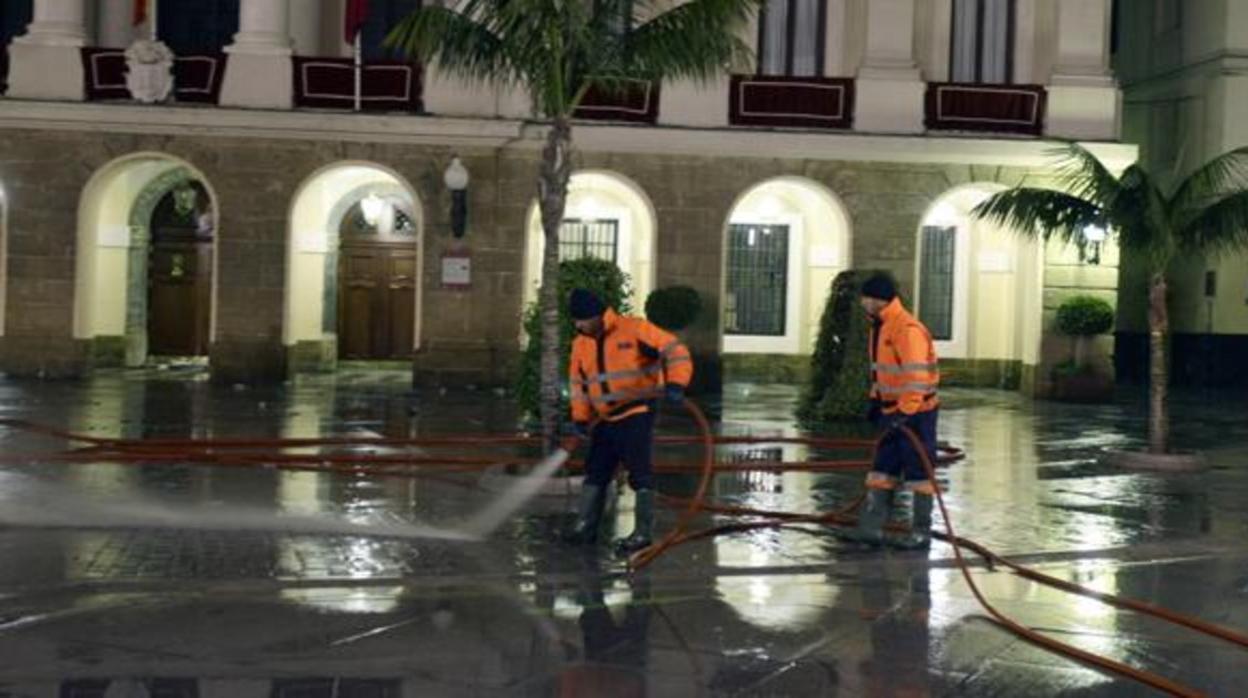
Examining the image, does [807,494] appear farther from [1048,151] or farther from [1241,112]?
[1241,112]

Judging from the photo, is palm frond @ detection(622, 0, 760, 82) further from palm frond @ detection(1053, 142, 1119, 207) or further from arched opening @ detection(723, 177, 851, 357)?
arched opening @ detection(723, 177, 851, 357)

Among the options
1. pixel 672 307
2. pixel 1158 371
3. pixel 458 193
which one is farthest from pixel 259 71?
pixel 1158 371

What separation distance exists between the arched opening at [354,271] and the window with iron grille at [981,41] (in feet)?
33.0

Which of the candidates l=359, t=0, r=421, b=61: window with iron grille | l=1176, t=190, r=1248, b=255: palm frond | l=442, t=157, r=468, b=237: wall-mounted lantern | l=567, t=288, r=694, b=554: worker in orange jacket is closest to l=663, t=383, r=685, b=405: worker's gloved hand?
l=567, t=288, r=694, b=554: worker in orange jacket

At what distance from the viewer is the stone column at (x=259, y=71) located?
2372cm

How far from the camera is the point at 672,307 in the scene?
23.2 meters

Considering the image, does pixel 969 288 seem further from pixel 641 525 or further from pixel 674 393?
pixel 674 393

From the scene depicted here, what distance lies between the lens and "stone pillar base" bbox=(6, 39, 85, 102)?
23.7 meters

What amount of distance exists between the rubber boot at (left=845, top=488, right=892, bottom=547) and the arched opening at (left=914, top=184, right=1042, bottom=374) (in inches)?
658

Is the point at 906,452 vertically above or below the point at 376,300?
below

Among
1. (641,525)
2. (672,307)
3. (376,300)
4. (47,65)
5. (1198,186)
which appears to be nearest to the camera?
(641,525)

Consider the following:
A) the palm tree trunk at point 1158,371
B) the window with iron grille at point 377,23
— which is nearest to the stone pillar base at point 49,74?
the window with iron grille at point 377,23

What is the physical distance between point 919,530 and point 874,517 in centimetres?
33

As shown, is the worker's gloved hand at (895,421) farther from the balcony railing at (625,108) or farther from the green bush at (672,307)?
the balcony railing at (625,108)
